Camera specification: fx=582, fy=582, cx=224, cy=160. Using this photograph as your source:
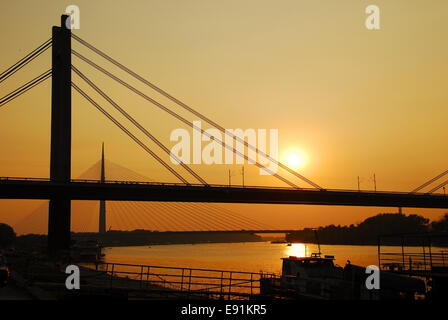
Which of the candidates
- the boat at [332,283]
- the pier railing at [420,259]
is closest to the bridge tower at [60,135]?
the pier railing at [420,259]

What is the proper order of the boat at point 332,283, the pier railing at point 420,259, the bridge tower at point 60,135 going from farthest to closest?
1. the bridge tower at point 60,135
2. the boat at point 332,283
3. the pier railing at point 420,259

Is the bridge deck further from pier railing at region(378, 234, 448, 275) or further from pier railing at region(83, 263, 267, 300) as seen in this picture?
pier railing at region(378, 234, 448, 275)

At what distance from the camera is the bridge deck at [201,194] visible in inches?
2430

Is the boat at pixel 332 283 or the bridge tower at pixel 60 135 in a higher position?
the bridge tower at pixel 60 135

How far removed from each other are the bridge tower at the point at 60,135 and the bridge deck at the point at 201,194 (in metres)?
1.24

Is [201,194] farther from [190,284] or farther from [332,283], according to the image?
[332,283]

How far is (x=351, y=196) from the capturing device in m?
79.2

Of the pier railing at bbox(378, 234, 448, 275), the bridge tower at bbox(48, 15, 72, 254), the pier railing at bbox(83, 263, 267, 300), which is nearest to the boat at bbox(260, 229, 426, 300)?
the pier railing at bbox(378, 234, 448, 275)

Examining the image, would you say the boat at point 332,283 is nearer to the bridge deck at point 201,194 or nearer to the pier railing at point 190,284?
the pier railing at point 190,284

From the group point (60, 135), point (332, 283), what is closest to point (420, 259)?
point (332, 283)

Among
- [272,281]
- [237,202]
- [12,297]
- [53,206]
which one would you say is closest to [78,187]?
[53,206]
